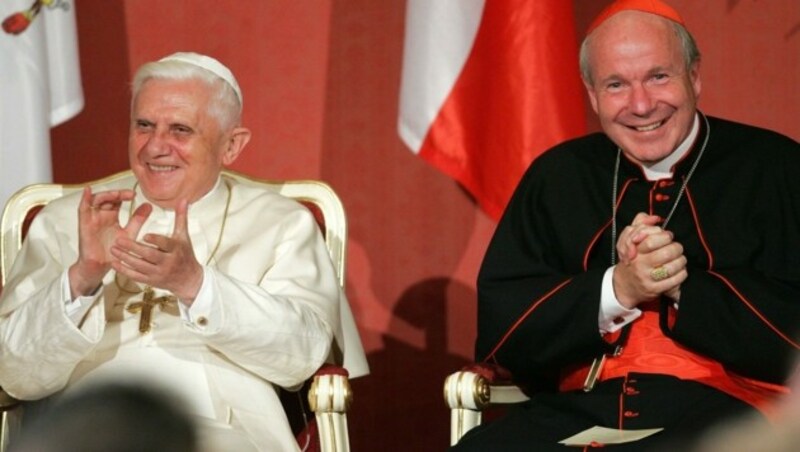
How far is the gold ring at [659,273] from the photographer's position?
282cm

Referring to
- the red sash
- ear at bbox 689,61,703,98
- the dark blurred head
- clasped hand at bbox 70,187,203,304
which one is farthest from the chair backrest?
the dark blurred head

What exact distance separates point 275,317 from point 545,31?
1545mm

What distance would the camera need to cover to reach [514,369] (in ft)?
10.4

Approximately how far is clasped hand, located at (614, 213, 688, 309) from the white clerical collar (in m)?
0.40

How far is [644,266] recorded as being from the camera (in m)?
2.82

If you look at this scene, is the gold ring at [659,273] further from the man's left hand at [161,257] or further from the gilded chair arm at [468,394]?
the man's left hand at [161,257]

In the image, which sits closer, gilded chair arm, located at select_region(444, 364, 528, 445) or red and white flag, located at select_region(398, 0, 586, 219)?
gilded chair arm, located at select_region(444, 364, 528, 445)

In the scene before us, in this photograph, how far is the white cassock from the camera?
2979mm

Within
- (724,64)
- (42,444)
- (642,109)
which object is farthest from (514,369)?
(42,444)

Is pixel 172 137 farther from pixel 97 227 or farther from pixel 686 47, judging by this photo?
pixel 686 47

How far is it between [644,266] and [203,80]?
1.28m

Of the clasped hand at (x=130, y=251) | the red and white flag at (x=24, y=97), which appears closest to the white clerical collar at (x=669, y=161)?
the clasped hand at (x=130, y=251)

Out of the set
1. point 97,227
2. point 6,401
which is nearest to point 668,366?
point 97,227

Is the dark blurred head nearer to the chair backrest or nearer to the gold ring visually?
the gold ring
